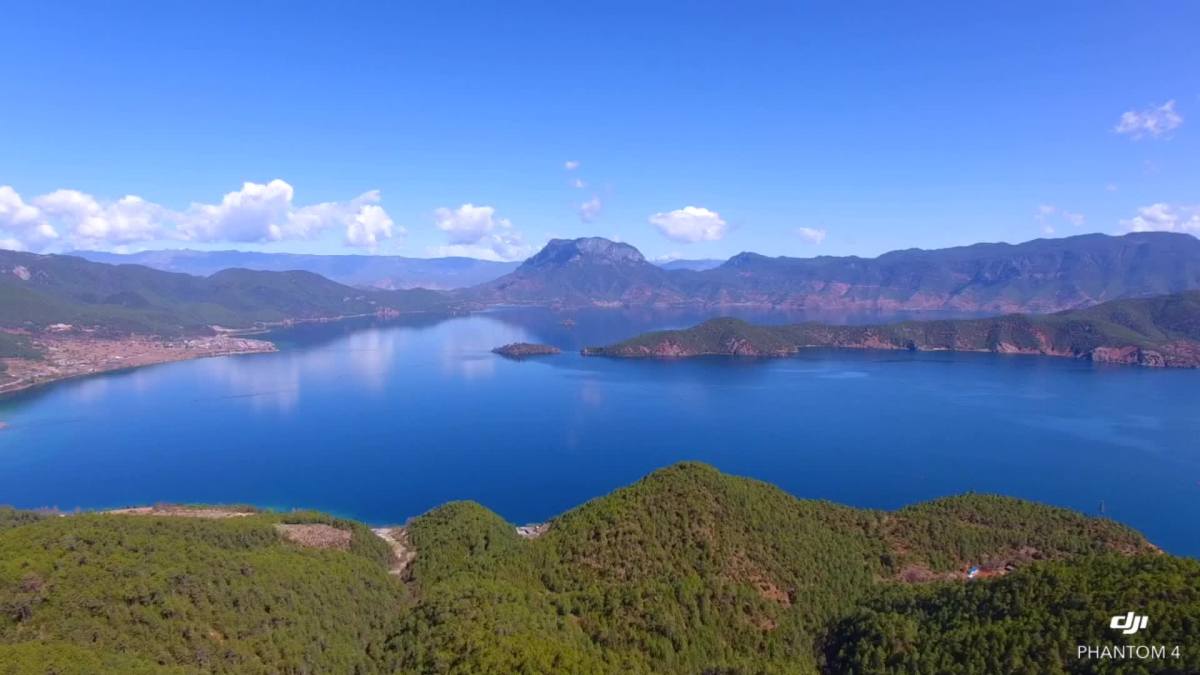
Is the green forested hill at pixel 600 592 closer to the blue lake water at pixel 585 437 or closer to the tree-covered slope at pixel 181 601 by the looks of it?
the tree-covered slope at pixel 181 601

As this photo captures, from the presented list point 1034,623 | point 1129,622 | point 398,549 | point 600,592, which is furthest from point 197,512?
point 1129,622

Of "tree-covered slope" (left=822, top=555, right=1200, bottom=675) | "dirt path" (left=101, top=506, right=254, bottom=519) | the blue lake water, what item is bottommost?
the blue lake water

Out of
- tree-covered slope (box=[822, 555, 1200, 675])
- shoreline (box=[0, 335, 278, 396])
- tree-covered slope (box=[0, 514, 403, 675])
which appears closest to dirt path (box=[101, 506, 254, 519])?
tree-covered slope (box=[0, 514, 403, 675])

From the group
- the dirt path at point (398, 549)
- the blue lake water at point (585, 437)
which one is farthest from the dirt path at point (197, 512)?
the blue lake water at point (585, 437)

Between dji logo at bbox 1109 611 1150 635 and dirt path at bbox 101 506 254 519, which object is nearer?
dji logo at bbox 1109 611 1150 635

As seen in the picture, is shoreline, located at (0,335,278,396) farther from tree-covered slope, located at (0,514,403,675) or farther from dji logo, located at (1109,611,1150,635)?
dji logo, located at (1109,611,1150,635)

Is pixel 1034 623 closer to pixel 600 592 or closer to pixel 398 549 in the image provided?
pixel 600 592
